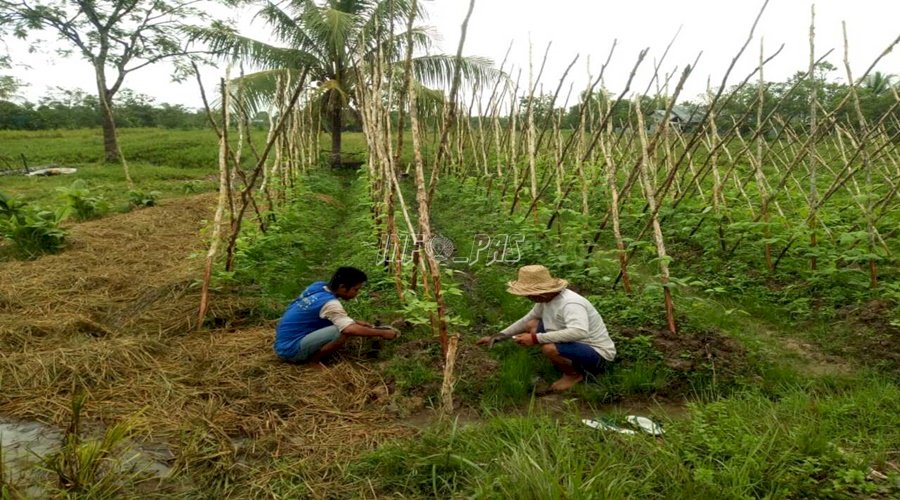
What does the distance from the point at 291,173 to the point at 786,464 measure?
30.4ft

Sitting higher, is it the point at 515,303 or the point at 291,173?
the point at 291,173

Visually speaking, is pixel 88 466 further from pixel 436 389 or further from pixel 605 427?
pixel 605 427

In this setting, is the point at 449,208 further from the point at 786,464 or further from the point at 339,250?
the point at 786,464

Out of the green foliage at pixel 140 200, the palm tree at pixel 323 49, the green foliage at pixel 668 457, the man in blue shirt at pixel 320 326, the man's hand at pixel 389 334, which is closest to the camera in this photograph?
the green foliage at pixel 668 457

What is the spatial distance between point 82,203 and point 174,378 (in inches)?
267

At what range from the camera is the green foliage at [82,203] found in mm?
8367

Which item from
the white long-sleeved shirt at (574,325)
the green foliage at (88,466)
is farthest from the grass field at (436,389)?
the white long-sleeved shirt at (574,325)

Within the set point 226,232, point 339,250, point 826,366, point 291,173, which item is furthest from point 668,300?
point 291,173

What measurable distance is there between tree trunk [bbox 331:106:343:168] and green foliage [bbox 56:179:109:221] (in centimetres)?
645

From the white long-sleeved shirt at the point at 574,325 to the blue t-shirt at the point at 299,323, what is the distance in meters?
1.55

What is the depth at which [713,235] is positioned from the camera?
642 cm

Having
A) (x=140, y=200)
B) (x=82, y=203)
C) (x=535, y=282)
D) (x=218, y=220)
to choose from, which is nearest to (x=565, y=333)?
(x=535, y=282)

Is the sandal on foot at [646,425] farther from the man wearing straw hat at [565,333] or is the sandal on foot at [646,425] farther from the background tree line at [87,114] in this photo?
the background tree line at [87,114]

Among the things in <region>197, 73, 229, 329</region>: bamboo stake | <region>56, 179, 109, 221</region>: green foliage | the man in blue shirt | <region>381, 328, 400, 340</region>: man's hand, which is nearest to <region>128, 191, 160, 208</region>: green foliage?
<region>56, 179, 109, 221</region>: green foliage
